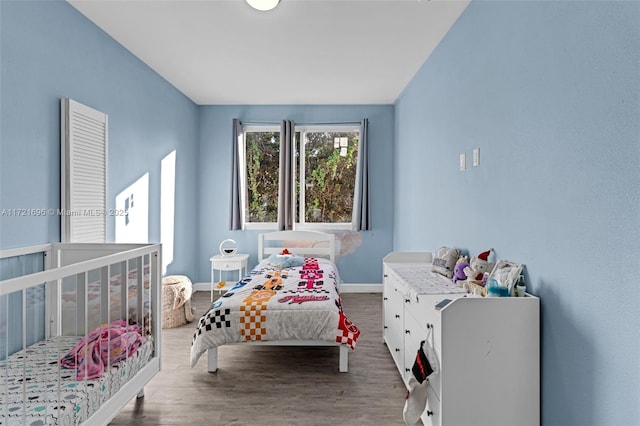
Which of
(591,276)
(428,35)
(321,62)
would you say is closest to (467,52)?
(428,35)

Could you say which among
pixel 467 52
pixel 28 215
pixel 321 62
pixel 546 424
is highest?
pixel 321 62

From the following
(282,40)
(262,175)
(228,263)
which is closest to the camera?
(282,40)

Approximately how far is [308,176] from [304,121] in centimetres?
76

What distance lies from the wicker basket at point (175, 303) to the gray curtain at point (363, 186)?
2.37m

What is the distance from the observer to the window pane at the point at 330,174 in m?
5.23

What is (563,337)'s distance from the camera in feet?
5.10

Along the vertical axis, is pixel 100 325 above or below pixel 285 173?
below

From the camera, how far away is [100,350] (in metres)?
1.84

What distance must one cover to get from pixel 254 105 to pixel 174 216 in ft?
6.17

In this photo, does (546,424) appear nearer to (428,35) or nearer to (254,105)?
(428,35)

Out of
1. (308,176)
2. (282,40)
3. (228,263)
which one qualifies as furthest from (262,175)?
(282,40)

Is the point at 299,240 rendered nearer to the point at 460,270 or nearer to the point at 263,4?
the point at 460,270

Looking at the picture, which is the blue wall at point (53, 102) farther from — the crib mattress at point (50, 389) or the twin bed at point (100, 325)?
the crib mattress at point (50, 389)

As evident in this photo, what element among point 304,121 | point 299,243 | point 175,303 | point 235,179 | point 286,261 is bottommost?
point 175,303
